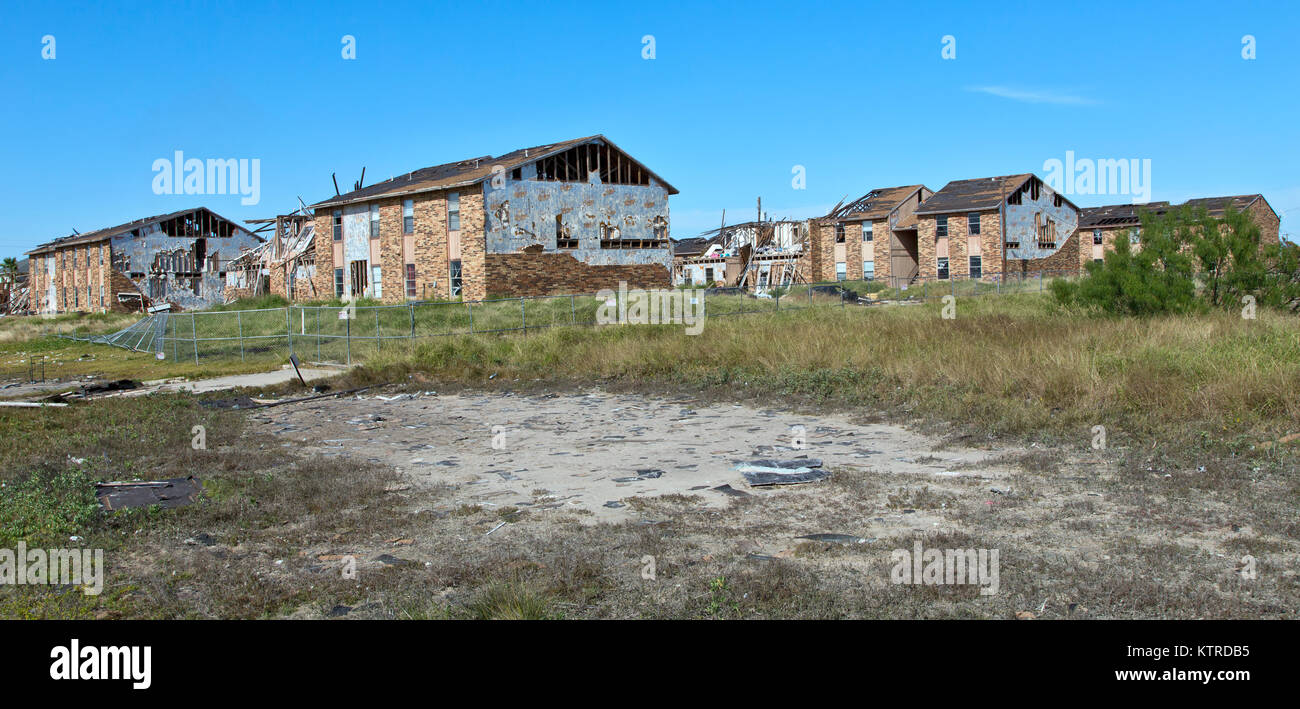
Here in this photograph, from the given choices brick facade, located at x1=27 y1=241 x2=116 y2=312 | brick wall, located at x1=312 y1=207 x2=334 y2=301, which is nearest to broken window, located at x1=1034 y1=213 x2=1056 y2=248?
brick wall, located at x1=312 y1=207 x2=334 y2=301

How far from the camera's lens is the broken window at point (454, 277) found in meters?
39.0

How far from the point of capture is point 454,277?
39.2m

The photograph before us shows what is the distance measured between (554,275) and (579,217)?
280 cm

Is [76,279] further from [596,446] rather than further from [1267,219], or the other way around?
[1267,219]

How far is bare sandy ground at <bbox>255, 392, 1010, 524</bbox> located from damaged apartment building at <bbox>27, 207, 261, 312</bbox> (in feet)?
152

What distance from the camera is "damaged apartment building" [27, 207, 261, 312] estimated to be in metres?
56.1

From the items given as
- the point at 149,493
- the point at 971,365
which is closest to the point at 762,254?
the point at 971,365

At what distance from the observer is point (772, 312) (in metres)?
26.9

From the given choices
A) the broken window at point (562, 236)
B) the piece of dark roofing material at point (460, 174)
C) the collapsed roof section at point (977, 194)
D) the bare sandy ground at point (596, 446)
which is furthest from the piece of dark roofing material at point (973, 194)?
A: the bare sandy ground at point (596, 446)

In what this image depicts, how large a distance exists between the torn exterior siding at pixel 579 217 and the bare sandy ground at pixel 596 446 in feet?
72.9

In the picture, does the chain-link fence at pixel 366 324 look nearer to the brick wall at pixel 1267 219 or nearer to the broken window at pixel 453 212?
the broken window at pixel 453 212

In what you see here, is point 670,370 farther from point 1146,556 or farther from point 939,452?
point 1146,556

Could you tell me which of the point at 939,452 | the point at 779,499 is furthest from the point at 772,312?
the point at 779,499

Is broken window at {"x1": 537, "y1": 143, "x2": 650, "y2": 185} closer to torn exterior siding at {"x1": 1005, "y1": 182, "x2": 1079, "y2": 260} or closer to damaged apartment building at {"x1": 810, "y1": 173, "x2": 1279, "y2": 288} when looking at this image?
damaged apartment building at {"x1": 810, "y1": 173, "x2": 1279, "y2": 288}
